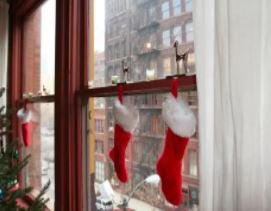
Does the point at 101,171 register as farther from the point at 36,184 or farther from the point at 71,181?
Result: the point at 36,184

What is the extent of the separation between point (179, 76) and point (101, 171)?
81 centimetres

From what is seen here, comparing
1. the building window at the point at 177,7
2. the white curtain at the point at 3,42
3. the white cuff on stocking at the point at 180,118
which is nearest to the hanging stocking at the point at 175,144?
the white cuff on stocking at the point at 180,118

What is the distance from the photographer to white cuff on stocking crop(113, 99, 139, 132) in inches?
44.7

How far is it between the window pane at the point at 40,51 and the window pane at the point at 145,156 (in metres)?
0.81

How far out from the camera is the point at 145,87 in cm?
115

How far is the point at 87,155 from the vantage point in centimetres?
166

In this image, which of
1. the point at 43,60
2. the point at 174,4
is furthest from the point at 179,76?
the point at 43,60

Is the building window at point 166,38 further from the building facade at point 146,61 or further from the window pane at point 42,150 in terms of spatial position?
the window pane at point 42,150

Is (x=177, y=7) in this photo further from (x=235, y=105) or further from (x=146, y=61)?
(x=235, y=105)

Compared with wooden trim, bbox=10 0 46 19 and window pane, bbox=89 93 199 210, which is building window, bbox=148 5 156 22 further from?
wooden trim, bbox=10 0 46 19

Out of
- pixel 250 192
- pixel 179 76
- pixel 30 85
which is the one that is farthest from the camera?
pixel 30 85

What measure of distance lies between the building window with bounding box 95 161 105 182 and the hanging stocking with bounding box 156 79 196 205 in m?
0.77

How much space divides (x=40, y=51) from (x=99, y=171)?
1279mm

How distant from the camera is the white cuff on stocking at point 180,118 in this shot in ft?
2.64
